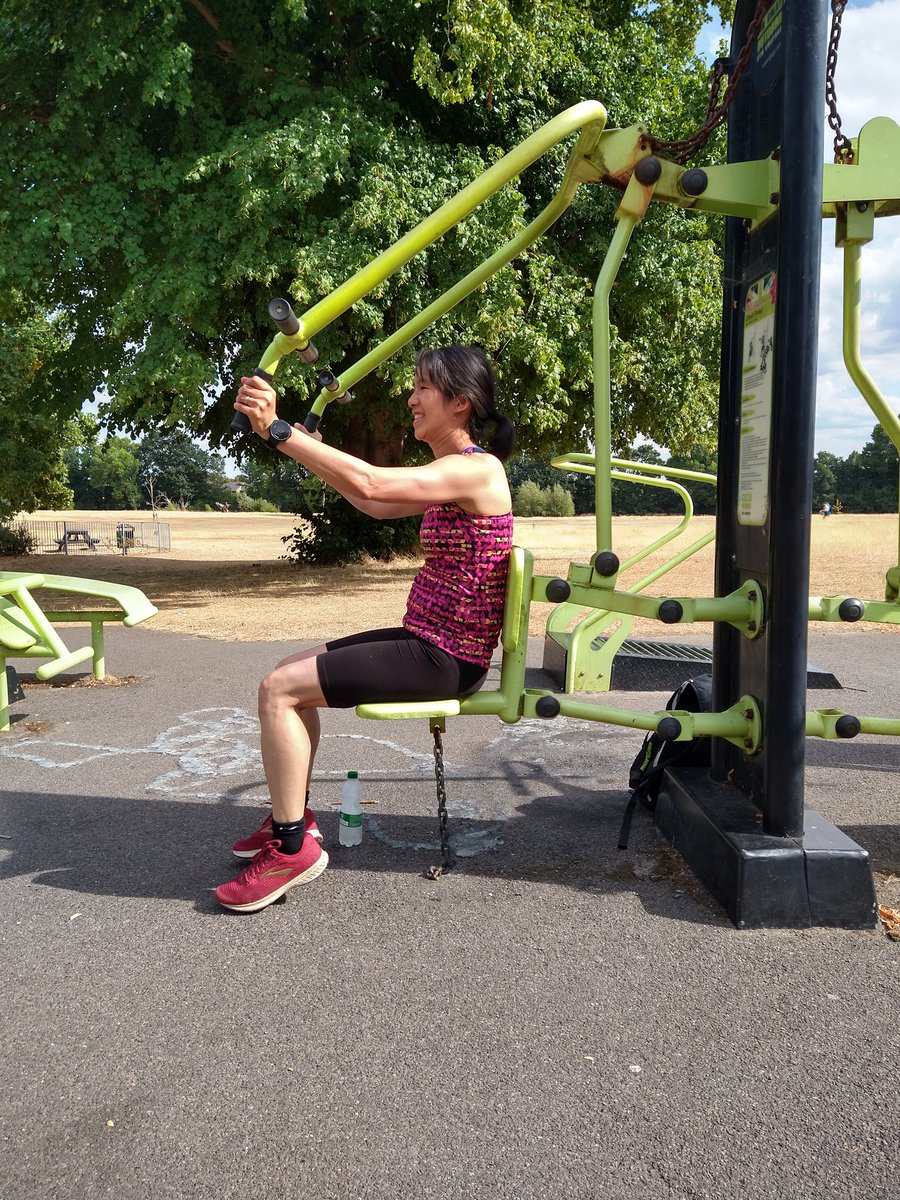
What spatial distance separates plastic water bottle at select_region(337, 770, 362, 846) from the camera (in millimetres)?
3496

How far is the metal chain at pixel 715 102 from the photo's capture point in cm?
304

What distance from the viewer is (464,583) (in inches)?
120

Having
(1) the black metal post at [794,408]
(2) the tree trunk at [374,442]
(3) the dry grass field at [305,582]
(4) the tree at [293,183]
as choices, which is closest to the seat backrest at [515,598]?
(1) the black metal post at [794,408]

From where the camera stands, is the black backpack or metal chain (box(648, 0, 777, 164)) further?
the black backpack

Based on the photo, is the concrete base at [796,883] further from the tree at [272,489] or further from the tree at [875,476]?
the tree at [875,476]

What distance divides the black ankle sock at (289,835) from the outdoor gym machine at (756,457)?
46 centimetres

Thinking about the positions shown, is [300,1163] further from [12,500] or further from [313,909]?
[12,500]

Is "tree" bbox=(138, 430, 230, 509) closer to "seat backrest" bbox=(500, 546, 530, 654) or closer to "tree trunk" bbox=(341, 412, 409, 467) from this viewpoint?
"tree trunk" bbox=(341, 412, 409, 467)

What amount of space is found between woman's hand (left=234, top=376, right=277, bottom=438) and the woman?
163mm

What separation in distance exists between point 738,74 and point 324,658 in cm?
231

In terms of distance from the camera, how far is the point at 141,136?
40.7 feet

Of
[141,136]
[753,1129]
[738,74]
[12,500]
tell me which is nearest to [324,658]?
[753,1129]

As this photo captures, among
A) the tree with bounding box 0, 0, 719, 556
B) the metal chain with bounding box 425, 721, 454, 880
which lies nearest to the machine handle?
the metal chain with bounding box 425, 721, 454, 880

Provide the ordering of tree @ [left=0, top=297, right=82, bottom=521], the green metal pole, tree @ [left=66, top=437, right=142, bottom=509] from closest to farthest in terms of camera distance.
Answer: the green metal pole < tree @ [left=0, top=297, right=82, bottom=521] < tree @ [left=66, top=437, right=142, bottom=509]
